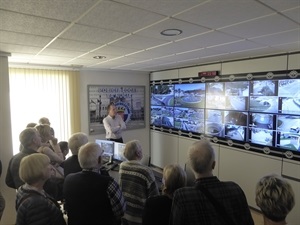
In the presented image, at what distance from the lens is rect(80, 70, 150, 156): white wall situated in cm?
481

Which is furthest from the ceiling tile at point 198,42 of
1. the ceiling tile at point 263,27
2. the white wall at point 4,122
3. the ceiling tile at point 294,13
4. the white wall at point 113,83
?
the white wall at point 113,83

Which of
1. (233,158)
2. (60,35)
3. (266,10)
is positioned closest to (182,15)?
(266,10)

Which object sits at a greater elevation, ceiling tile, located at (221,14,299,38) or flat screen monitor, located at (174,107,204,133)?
ceiling tile, located at (221,14,299,38)

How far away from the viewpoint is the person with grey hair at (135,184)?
6.56ft

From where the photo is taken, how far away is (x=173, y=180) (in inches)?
64.4

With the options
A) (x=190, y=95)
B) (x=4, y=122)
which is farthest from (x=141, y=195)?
(x=190, y=95)

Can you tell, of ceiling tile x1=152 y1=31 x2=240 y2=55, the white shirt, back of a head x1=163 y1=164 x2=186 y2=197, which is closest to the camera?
back of a head x1=163 y1=164 x2=186 y2=197

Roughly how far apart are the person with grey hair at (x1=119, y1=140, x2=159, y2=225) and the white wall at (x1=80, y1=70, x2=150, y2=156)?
298 cm

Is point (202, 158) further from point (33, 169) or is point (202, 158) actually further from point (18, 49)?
point (18, 49)

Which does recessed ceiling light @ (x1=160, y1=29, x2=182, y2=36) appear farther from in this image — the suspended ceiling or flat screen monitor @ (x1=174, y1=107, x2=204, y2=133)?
flat screen monitor @ (x1=174, y1=107, x2=204, y2=133)

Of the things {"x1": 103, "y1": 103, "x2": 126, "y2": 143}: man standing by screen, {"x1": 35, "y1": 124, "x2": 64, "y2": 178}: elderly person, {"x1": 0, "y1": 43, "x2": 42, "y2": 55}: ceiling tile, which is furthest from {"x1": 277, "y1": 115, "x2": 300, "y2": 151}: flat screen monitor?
{"x1": 0, "y1": 43, "x2": 42, "y2": 55}: ceiling tile

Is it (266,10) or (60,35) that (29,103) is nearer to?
(60,35)

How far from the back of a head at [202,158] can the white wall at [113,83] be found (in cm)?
383

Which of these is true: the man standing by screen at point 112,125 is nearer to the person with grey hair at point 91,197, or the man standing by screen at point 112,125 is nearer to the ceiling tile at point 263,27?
the person with grey hair at point 91,197
